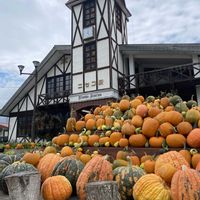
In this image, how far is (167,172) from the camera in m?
3.29

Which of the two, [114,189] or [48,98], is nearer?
[114,189]

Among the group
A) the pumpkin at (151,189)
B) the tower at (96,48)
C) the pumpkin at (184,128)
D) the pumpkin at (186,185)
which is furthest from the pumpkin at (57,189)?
the tower at (96,48)

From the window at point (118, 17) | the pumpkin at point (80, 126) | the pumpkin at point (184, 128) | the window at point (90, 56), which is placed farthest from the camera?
the window at point (118, 17)

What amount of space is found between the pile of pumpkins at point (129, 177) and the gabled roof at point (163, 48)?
9429mm

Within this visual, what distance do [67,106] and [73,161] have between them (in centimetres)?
1384

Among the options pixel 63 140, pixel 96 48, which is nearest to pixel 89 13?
pixel 96 48

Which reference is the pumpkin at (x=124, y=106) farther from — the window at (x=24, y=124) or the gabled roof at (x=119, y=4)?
the window at (x=24, y=124)

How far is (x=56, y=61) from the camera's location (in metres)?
19.1

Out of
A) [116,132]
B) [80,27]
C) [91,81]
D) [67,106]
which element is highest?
[80,27]

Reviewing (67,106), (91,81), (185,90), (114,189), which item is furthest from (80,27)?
(114,189)

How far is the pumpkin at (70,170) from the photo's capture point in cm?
393

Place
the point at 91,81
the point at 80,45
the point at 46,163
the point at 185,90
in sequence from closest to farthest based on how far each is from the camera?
1. the point at 46,163
2. the point at 185,90
3. the point at 91,81
4. the point at 80,45

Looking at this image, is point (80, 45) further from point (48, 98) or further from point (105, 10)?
point (48, 98)

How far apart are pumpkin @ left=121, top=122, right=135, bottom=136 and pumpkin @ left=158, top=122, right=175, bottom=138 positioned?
68cm
